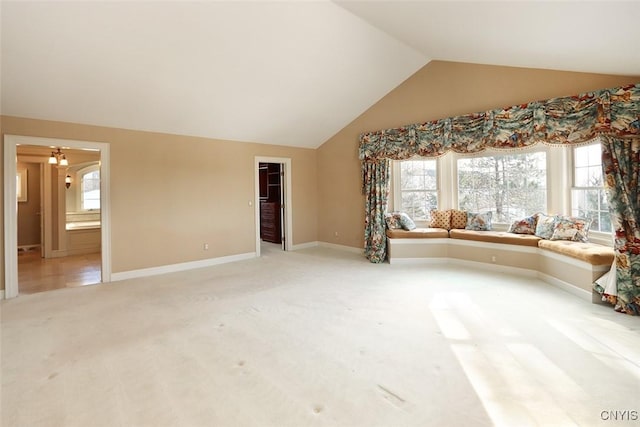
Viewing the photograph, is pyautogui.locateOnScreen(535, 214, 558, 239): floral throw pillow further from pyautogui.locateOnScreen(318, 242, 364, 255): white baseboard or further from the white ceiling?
pyautogui.locateOnScreen(318, 242, 364, 255): white baseboard

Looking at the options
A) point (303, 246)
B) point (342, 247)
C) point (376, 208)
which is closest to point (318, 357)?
point (376, 208)

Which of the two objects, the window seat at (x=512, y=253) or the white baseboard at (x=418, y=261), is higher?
the window seat at (x=512, y=253)

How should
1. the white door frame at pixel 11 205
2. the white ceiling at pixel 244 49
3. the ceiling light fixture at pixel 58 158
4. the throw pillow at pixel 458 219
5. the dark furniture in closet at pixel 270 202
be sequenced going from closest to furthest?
the white ceiling at pixel 244 49 → the white door frame at pixel 11 205 → the throw pillow at pixel 458 219 → the ceiling light fixture at pixel 58 158 → the dark furniture in closet at pixel 270 202

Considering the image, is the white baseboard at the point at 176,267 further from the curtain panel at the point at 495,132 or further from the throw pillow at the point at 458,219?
the throw pillow at the point at 458,219

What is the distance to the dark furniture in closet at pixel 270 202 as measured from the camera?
7918mm

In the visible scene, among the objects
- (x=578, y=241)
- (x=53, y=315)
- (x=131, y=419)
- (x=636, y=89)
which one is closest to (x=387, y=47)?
(x=636, y=89)

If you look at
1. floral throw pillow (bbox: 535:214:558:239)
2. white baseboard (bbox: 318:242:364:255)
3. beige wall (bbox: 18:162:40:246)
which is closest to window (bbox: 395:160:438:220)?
white baseboard (bbox: 318:242:364:255)

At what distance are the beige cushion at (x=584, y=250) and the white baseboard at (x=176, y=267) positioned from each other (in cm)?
508

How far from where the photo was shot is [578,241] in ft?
13.9

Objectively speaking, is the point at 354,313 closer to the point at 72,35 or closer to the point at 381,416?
the point at 381,416

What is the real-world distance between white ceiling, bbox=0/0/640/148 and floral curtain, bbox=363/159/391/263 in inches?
65.2

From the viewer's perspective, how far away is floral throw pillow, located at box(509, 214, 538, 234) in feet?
16.0

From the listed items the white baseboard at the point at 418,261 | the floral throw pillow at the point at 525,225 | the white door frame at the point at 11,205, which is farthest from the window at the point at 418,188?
the white door frame at the point at 11,205

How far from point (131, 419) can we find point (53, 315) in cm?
243
